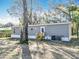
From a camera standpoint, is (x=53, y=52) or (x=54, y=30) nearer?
(x=53, y=52)

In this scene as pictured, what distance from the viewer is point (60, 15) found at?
37.3 meters

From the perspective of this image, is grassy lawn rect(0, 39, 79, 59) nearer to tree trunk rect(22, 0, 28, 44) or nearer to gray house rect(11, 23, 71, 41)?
tree trunk rect(22, 0, 28, 44)

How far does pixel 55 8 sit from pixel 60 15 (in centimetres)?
364

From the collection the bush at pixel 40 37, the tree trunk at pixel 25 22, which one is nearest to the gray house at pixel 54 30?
the bush at pixel 40 37

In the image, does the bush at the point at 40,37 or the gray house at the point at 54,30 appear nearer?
the gray house at the point at 54,30

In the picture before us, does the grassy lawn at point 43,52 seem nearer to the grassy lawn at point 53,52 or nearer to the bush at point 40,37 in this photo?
the grassy lawn at point 53,52

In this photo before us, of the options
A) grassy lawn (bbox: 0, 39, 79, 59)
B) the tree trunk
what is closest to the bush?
the tree trunk

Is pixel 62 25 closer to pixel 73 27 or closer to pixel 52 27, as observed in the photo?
pixel 52 27

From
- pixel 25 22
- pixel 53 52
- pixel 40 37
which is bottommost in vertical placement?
pixel 53 52

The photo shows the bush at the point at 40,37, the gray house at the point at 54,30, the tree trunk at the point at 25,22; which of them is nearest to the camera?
the tree trunk at the point at 25,22

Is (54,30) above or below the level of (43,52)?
above

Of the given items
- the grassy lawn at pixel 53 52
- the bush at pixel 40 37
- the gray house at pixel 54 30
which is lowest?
the grassy lawn at pixel 53 52

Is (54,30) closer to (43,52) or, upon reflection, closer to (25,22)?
(25,22)

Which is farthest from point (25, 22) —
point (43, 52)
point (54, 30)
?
point (43, 52)
